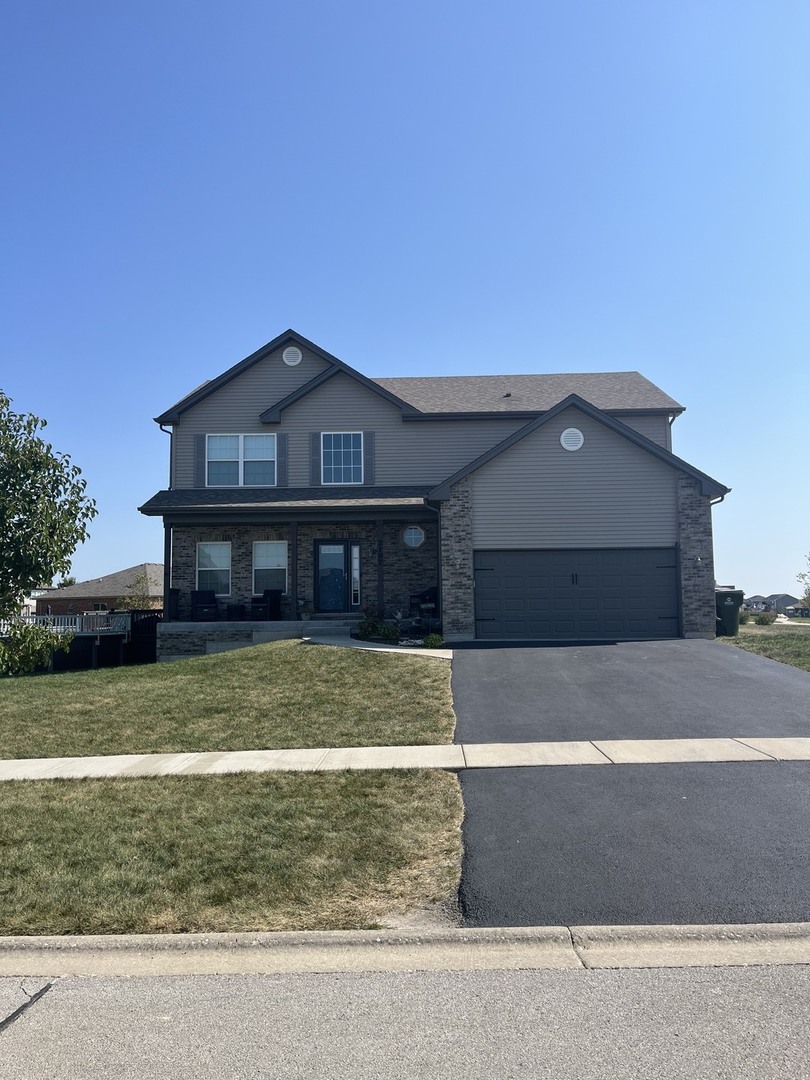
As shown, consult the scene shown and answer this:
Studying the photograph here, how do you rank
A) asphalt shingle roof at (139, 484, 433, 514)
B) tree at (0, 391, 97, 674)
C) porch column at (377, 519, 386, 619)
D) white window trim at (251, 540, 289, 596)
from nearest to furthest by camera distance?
tree at (0, 391, 97, 674)
porch column at (377, 519, 386, 619)
asphalt shingle roof at (139, 484, 433, 514)
white window trim at (251, 540, 289, 596)

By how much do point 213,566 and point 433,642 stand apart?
7997mm

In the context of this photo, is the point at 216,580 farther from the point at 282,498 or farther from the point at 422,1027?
the point at 422,1027

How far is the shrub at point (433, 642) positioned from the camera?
1882 centimetres

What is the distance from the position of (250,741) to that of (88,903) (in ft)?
17.0

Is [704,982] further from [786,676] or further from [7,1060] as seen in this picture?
[786,676]

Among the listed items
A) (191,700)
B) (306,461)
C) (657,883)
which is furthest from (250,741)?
(306,461)

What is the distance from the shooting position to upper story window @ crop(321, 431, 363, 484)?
2420 centimetres

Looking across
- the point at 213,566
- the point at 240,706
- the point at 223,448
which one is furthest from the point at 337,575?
the point at 240,706

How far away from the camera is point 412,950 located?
16.8ft

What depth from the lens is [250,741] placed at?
11.0 metres

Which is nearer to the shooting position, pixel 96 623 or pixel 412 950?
pixel 412 950

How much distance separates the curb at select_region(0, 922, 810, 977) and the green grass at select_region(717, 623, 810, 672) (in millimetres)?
11044

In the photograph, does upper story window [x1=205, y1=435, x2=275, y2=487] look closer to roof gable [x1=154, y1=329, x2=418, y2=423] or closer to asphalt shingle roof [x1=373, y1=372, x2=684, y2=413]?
A: roof gable [x1=154, y1=329, x2=418, y2=423]

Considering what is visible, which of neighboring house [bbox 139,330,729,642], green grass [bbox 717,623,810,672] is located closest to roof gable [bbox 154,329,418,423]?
neighboring house [bbox 139,330,729,642]
